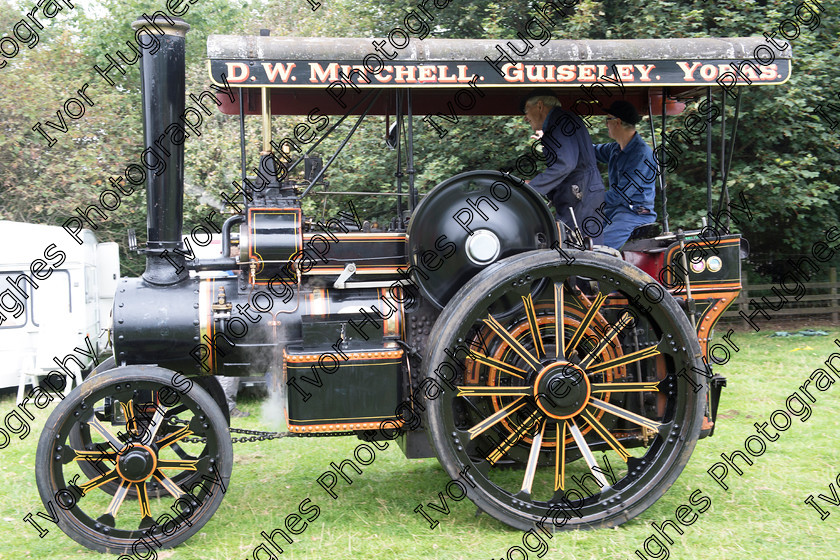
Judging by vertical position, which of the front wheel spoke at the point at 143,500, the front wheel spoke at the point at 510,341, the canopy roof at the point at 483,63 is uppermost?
the canopy roof at the point at 483,63

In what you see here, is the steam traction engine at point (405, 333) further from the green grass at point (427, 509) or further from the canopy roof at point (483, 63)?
the green grass at point (427, 509)

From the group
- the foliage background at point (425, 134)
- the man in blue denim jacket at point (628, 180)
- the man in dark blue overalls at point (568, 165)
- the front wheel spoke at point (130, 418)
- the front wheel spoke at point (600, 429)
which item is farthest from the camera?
the foliage background at point (425, 134)

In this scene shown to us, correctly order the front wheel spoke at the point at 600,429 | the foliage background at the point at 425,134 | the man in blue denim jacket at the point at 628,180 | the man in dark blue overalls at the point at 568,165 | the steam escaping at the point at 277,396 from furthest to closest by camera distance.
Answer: the foliage background at the point at 425,134
the man in blue denim jacket at the point at 628,180
the man in dark blue overalls at the point at 568,165
the steam escaping at the point at 277,396
the front wheel spoke at the point at 600,429

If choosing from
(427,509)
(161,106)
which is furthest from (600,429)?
(161,106)

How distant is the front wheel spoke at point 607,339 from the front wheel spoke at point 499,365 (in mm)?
310

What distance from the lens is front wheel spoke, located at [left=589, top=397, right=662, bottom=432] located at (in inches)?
139

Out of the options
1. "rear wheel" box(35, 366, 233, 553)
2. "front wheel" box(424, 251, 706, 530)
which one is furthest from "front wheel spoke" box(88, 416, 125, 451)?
"front wheel" box(424, 251, 706, 530)

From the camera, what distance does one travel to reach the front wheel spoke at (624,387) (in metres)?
3.53

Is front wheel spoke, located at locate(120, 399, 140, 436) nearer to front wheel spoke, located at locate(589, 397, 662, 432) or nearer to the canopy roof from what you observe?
the canopy roof

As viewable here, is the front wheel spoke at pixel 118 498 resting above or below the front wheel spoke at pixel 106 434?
below

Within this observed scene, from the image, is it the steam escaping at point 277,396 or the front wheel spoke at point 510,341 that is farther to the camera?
the steam escaping at point 277,396

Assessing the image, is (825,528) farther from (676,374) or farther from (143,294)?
(143,294)

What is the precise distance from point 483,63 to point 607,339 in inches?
58.4

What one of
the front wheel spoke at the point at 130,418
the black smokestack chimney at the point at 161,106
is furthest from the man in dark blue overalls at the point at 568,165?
the front wheel spoke at the point at 130,418
